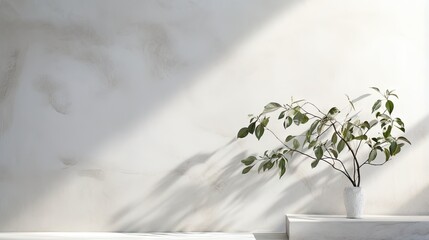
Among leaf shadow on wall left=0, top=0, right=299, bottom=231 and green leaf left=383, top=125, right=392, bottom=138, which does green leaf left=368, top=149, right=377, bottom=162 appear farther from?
leaf shadow on wall left=0, top=0, right=299, bottom=231

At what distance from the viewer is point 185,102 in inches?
68.4

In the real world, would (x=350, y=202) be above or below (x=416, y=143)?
below

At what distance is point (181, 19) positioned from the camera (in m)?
1.76

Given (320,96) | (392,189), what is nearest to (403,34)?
(320,96)

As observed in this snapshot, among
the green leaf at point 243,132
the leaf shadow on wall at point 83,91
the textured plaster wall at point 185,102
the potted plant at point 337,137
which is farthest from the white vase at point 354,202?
the leaf shadow on wall at point 83,91

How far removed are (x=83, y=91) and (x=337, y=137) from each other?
79 cm

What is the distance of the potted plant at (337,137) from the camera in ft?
5.22

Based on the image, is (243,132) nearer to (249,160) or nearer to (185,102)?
(249,160)

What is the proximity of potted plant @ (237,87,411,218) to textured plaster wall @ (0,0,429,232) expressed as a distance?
0.04 metres

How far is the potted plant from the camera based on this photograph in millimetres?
1592

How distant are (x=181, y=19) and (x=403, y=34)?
68 cm

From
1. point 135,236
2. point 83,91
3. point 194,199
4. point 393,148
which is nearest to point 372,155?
point 393,148

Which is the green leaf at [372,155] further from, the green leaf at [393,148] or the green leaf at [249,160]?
the green leaf at [249,160]

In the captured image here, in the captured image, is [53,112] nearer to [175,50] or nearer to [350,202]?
[175,50]
